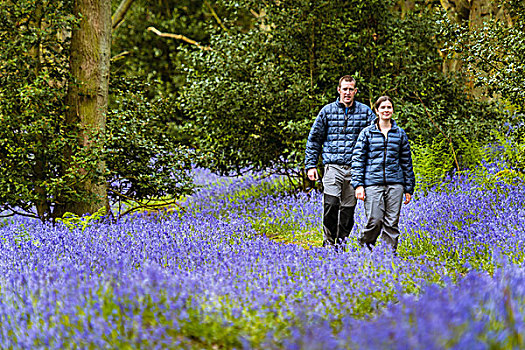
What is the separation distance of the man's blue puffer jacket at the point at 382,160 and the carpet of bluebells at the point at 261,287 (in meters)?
0.86

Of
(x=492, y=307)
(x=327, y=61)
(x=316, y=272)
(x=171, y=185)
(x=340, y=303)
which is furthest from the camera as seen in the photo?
(x=327, y=61)

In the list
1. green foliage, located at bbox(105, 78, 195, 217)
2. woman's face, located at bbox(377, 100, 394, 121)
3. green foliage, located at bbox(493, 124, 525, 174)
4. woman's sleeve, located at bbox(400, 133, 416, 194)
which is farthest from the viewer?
green foliage, located at bbox(105, 78, 195, 217)

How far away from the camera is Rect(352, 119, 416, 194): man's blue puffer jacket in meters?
5.77

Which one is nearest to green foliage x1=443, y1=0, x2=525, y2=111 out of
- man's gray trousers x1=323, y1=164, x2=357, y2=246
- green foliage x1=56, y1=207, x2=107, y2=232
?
Result: man's gray trousers x1=323, y1=164, x2=357, y2=246

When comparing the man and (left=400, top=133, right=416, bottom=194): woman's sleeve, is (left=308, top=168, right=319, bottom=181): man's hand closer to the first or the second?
the man

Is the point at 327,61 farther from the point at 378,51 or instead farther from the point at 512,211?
the point at 512,211

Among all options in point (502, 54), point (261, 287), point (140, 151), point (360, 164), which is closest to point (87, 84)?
point (140, 151)

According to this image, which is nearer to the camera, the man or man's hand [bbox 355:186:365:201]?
man's hand [bbox 355:186:365:201]

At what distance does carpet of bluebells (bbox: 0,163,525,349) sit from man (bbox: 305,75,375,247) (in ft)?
1.23

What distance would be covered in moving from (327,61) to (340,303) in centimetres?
695

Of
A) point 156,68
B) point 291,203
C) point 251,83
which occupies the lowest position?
point 291,203

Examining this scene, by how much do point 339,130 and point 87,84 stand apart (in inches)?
158

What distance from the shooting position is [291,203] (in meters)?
9.18

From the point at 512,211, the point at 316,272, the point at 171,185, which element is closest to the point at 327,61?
the point at 171,185
